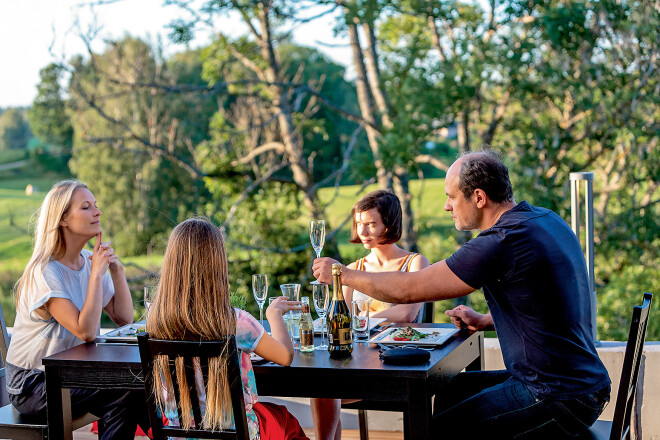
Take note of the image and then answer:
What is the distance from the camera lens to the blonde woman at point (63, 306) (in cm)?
264

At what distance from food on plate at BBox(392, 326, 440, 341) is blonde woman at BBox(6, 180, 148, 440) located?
97cm

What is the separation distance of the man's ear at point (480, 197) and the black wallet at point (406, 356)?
513mm

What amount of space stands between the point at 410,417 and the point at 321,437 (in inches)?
39.5

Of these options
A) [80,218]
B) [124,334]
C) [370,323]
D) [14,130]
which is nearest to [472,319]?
[370,323]

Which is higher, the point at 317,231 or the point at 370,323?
the point at 317,231

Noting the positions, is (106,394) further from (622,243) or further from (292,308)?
(622,243)

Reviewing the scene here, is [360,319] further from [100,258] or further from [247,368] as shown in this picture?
[100,258]

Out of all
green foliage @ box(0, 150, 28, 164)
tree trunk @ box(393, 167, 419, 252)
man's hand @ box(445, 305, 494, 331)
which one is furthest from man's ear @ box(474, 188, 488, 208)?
green foliage @ box(0, 150, 28, 164)

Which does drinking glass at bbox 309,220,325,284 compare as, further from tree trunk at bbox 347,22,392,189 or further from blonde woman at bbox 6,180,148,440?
tree trunk at bbox 347,22,392,189

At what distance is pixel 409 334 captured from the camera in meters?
2.52

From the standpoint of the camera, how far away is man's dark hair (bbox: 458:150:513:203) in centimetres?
234

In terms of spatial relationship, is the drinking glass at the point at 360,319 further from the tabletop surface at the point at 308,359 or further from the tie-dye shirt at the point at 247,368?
the tie-dye shirt at the point at 247,368

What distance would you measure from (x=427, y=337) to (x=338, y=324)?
1.12ft

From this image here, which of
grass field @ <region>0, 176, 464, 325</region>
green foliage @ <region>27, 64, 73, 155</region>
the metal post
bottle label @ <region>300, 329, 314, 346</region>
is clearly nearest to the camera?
bottle label @ <region>300, 329, 314, 346</region>
